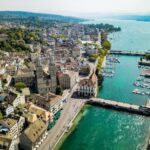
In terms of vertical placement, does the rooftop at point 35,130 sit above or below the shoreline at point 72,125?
above

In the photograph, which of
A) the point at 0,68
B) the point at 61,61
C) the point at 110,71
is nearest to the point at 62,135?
the point at 0,68

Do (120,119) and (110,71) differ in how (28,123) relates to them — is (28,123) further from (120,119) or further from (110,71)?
(110,71)

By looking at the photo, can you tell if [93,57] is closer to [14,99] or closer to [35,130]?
[14,99]

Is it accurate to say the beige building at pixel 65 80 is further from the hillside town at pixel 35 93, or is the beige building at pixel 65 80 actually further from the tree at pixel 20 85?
the tree at pixel 20 85

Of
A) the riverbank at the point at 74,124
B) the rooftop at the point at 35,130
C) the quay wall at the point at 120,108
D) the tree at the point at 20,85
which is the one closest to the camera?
the rooftop at the point at 35,130

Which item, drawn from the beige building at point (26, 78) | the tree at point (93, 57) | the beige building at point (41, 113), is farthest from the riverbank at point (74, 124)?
the tree at point (93, 57)

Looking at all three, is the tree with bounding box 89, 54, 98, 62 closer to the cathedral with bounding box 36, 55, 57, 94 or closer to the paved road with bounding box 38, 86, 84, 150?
the cathedral with bounding box 36, 55, 57, 94

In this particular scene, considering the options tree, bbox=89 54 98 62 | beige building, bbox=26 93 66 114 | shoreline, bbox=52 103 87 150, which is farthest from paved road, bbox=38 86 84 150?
tree, bbox=89 54 98 62

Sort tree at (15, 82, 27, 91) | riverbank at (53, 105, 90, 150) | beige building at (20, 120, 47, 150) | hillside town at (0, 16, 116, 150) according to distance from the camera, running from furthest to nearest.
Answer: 1. tree at (15, 82, 27, 91)
2. riverbank at (53, 105, 90, 150)
3. hillside town at (0, 16, 116, 150)
4. beige building at (20, 120, 47, 150)
